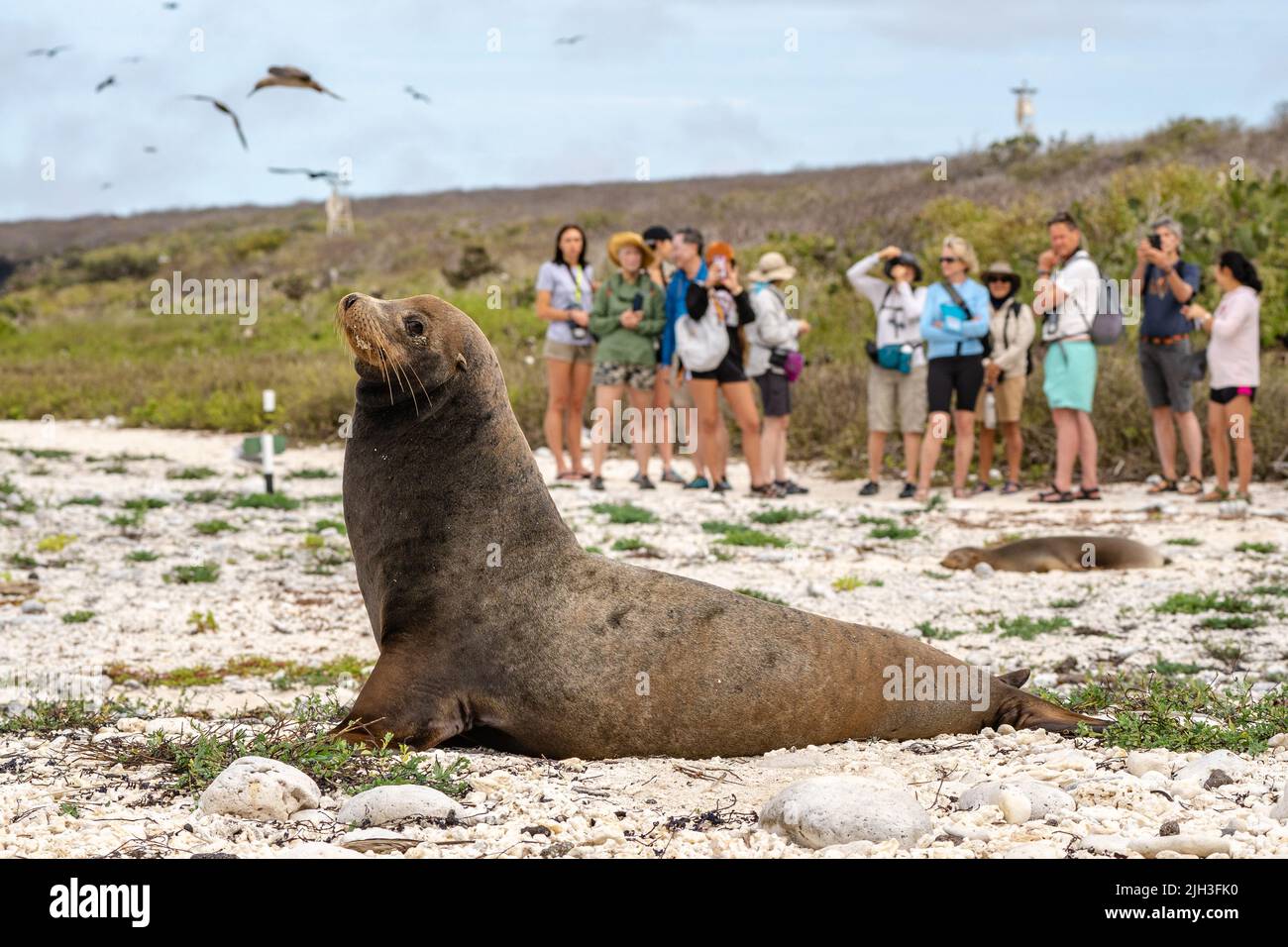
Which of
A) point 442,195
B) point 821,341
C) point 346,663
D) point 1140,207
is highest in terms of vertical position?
point 442,195

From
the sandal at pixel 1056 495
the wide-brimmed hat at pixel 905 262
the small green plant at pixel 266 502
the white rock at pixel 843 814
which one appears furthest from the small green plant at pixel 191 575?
the sandal at pixel 1056 495

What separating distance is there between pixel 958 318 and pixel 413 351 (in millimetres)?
8058

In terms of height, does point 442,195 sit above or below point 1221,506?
above

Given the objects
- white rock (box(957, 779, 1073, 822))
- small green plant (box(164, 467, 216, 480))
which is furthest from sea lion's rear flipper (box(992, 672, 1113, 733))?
small green plant (box(164, 467, 216, 480))

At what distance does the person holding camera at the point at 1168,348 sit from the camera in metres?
12.2

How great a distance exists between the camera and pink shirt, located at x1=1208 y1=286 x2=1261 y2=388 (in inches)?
446

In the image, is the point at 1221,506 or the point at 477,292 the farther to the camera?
the point at 477,292

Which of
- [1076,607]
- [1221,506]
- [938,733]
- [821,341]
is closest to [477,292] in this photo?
[821,341]

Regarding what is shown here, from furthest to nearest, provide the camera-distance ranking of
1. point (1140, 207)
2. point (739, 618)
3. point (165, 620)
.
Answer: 1. point (1140, 207)
2. point (165, 620)
3. point (739, 618)

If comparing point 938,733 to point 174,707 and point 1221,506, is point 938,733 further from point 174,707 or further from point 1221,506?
point 1221,506
